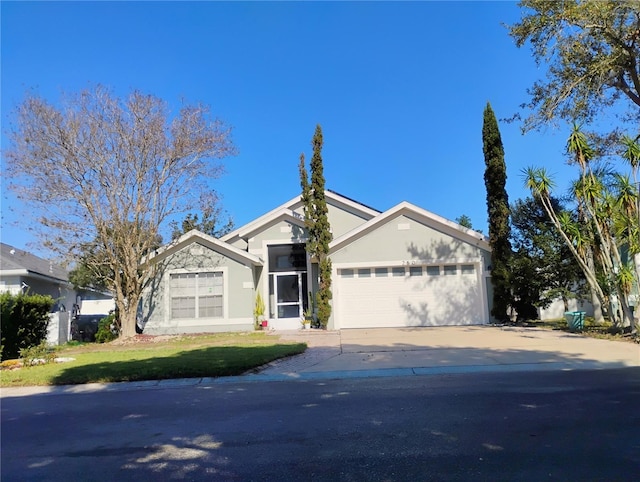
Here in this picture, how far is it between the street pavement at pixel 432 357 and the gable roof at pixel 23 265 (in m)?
12.3

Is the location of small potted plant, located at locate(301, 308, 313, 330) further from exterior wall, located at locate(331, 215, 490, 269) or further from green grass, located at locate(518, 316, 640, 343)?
green grass, located at locate(518, 316, 640, 343)

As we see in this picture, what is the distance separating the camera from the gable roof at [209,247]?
20.6 meters

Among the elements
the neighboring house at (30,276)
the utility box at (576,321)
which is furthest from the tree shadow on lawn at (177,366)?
the neighboring house at (30,276)

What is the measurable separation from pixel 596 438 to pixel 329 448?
9.44ft

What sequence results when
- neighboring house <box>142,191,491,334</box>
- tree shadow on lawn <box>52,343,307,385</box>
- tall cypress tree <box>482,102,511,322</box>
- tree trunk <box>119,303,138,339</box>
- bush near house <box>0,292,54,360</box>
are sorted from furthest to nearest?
neighboring house <box>142,191,491,334</box> < tall cypress tree <box>482,102,511,322</box> < tree trunk <box>119,303,138,339</box> < bush near house <box>0,292,54,360</box> < tree shadow on lawn <box>52,343,307,385</box>

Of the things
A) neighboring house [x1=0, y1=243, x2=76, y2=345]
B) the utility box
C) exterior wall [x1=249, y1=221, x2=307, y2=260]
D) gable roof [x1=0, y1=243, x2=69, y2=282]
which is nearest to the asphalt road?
the utility box

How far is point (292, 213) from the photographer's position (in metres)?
22.1

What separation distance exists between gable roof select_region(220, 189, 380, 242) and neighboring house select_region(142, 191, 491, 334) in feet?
6.49

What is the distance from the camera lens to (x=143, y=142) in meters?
18.4

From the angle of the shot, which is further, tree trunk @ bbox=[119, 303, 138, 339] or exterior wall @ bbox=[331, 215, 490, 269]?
exterior wall @ bbox=[331, 215, 490, 269]

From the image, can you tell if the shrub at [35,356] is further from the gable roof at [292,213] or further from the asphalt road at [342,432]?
the gable roof at [292,213]

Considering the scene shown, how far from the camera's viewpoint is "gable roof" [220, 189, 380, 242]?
2217 cm

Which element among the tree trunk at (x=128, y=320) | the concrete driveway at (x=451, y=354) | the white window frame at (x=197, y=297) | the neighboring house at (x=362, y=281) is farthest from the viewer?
the white window frame at (x=197, y=297)

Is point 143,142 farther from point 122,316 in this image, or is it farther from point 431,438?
point 431,438
